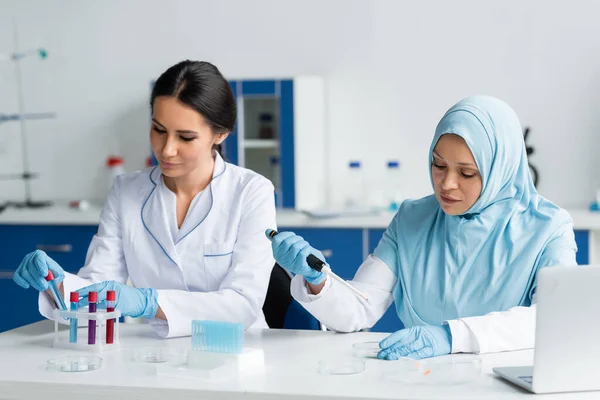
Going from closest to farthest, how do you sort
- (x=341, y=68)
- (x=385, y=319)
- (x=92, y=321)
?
(x=92, y=321) → (x=385, y=319) → (x=341, y=68)

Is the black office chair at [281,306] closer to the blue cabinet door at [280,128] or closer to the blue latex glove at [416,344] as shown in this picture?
the blue latex glove at [416,344]

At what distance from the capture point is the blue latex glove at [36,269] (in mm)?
1857

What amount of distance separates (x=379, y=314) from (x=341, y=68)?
1.96 meters

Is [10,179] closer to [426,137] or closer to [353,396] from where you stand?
[426,137]

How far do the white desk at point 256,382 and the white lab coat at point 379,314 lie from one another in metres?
0.04

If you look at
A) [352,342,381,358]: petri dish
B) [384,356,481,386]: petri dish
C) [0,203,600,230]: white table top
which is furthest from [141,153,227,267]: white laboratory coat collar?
[0,203,600,230]: white table top

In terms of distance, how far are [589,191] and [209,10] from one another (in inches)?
73.4

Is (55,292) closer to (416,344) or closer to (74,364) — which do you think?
(74,364)

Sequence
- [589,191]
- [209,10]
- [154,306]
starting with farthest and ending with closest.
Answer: [209,10]
[589,191]
[154,306]

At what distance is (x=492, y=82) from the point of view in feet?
11.9

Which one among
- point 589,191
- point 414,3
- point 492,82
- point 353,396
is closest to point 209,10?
point 414,3

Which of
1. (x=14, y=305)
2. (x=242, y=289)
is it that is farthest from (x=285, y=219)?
(x=242, y=289)

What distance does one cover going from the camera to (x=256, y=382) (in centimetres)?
150

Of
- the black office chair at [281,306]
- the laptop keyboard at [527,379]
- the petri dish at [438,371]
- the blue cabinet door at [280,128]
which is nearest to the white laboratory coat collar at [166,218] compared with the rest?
the black office chair at [281,306]
